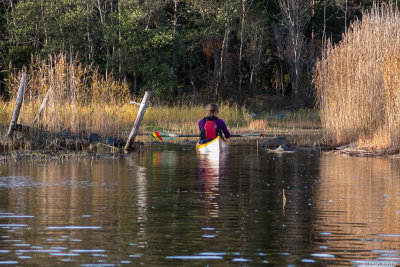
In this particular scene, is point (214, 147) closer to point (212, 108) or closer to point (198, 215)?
point (212, 108)

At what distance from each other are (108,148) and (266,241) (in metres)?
13.1

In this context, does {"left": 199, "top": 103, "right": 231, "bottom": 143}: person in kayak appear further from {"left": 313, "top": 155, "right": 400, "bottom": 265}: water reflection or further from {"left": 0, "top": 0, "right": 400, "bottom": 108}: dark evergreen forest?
{"left": 0, "top": 0, "right": 400, "bottom": 108}: dark evergreen forest

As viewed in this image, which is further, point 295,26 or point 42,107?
point 295,26

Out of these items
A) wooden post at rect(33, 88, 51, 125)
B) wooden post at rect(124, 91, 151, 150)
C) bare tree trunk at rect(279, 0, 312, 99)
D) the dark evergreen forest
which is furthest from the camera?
bare tree trunk at rect(279, 0, 312, 99)

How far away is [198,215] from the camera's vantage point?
385 inches

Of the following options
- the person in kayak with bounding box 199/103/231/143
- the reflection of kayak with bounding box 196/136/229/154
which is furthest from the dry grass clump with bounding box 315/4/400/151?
the reflection of kayak with bounding box 196/136/229/154

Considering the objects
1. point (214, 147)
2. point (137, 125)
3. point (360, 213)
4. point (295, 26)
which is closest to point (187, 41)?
point (295, 26)

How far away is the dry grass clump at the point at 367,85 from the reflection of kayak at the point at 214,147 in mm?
3495

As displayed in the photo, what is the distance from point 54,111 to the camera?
19344 millimetres

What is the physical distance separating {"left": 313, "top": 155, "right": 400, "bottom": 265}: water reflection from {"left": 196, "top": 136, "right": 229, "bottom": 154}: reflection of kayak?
393 cm

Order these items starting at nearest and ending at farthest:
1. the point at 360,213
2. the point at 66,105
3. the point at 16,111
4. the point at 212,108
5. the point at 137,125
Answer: the point at 360,213 → the point at 16,111 → the point at 66,105 → the point at 212,108 → the point at 137,125

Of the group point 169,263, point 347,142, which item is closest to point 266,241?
point 169,263

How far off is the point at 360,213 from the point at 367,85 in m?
10.7

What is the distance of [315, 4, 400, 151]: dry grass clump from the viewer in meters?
19.0
